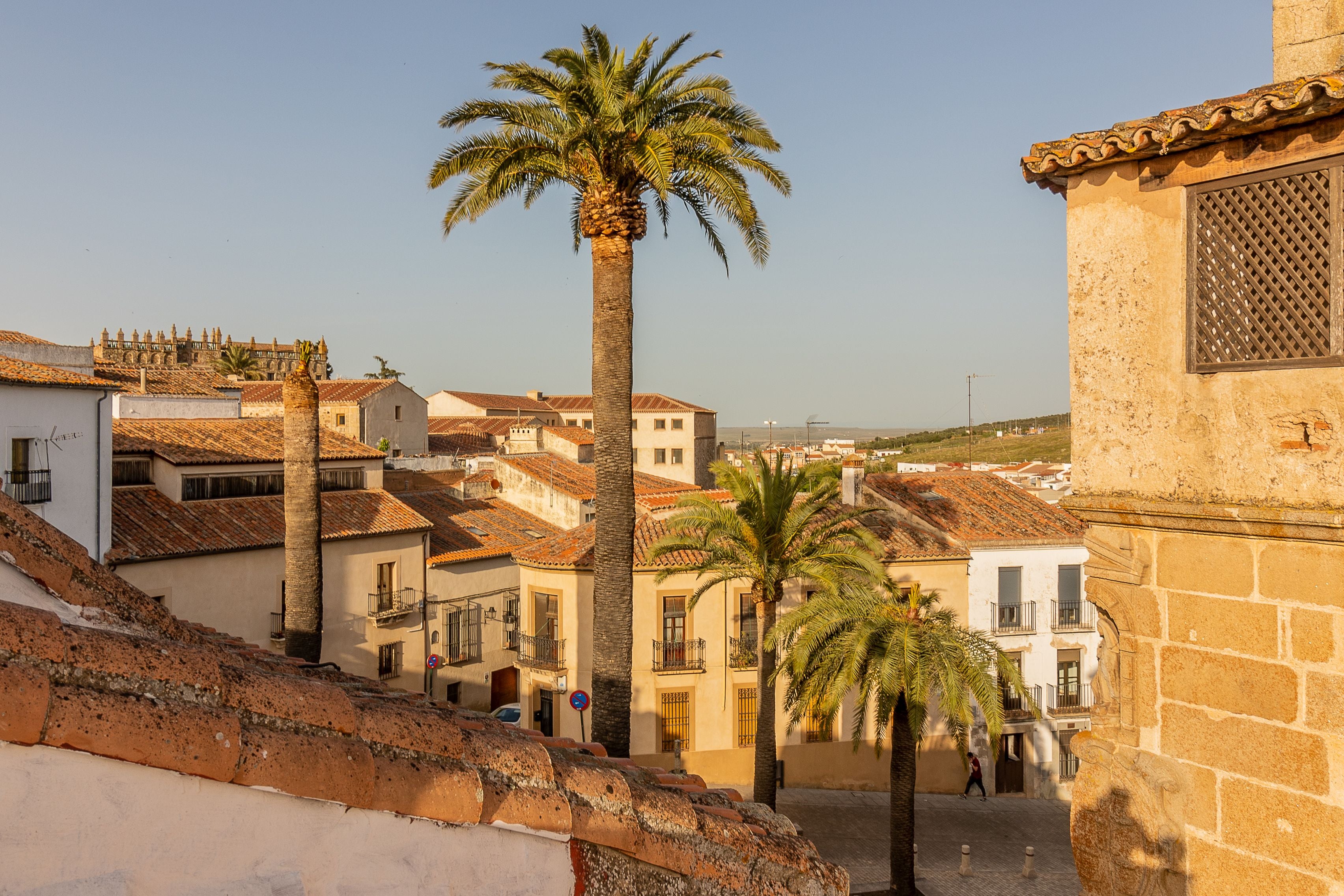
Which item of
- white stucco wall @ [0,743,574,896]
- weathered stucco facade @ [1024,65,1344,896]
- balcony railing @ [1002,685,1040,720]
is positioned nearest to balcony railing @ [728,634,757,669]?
balcony railing @ [1002,685,1040,720]

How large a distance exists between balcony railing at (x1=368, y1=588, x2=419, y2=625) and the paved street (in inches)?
475

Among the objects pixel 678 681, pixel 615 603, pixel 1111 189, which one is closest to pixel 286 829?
pixel 1111 189

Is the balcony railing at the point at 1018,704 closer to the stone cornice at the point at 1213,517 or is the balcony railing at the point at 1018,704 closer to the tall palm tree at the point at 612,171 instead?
the tall palm tree at the point at 612,171

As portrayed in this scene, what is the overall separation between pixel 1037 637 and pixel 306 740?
25.7 meters

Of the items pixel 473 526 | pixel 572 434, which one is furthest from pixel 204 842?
pixel 572 434

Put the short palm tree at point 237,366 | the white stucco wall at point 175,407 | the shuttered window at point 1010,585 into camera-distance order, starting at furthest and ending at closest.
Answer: the short palm tree at point 237,366 → the white stucco wall at point 175,407 → the shuttered window at point 1010,585

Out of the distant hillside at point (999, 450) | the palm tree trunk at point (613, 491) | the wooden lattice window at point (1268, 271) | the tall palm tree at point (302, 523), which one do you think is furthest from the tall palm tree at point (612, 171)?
the distant hillside at point (999, 450)

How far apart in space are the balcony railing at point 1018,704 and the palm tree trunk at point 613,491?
1518 cm

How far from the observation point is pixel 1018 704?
25172 millimetres

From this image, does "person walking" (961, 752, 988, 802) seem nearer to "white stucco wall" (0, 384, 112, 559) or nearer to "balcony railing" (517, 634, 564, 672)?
"balcony railing" (517, 634, 564, 672)

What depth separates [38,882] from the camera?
2.12 m

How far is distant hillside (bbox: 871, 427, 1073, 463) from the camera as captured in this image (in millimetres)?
75856

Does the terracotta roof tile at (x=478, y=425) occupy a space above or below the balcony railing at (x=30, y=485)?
above

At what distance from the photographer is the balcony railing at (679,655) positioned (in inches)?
910
